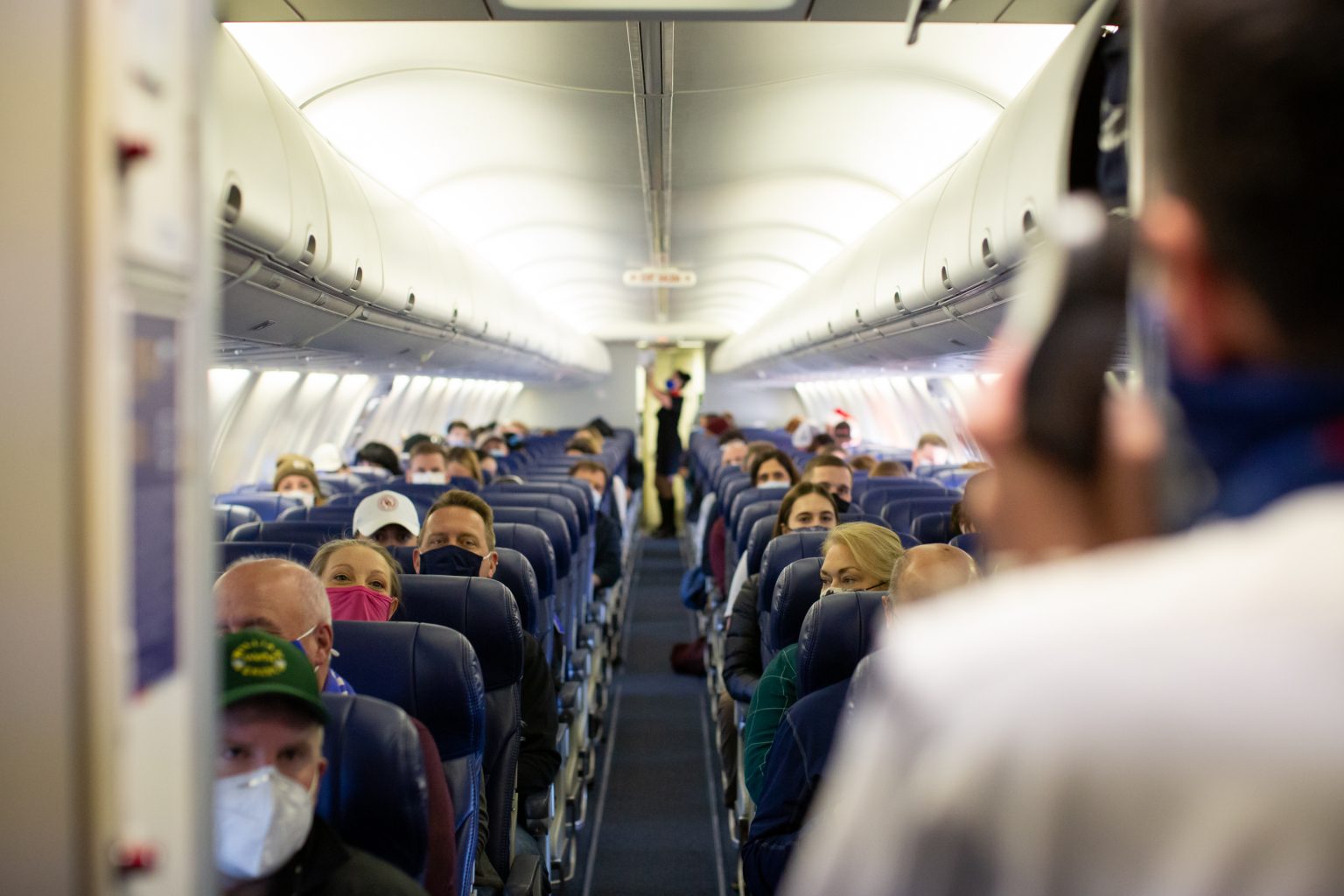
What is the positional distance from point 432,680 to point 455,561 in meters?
1.56

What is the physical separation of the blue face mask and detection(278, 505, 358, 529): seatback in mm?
1935

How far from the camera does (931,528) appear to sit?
6.44 m

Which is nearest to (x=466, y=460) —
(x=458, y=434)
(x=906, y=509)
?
(x=906, y=509)

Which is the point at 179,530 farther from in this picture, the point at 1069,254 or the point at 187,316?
the point at 1069,254

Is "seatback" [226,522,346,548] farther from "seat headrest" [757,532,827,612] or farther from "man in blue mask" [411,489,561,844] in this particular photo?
"seat headrest" [757,532,827,612]

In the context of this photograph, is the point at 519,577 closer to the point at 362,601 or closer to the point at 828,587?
the point at 362,601

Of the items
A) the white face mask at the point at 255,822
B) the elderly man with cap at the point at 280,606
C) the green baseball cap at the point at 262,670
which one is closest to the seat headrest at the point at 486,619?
the elderly man with cap at the point at 280,606

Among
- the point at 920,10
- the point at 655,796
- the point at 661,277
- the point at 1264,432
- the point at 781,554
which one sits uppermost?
the point at 661,277

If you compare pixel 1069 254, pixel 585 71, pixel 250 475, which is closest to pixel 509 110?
pixel 585 71

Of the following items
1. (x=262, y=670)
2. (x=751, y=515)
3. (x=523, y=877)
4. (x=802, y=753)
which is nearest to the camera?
(x=262, y=670)

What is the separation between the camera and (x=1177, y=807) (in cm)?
63

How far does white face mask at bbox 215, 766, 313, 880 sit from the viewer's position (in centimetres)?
180

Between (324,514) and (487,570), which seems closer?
(487,570)

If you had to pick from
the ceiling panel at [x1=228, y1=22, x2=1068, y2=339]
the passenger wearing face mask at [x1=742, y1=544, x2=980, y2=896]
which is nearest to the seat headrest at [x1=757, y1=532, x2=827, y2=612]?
the passenger wearing face mask at [x1=742, y1=544, x2=980, y2=896]
